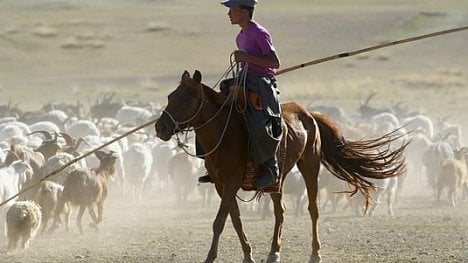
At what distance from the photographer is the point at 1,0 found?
2936 inches

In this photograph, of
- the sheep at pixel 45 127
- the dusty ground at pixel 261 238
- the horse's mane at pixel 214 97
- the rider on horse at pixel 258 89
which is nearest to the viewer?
the rider on horse at pixel 258 89

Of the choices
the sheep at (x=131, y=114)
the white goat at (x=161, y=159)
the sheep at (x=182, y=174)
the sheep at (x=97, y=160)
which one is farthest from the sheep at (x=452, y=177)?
the sheep at (x=131, y=114)

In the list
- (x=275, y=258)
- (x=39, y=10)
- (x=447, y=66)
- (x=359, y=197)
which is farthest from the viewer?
(x=39, y=10)

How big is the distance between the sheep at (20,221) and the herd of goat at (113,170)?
1cm

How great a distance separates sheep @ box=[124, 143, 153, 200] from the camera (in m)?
24.2

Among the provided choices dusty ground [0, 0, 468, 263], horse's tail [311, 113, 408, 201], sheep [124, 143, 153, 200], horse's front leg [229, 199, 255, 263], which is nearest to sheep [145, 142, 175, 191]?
dusty ground [0, 0, 468, 263]

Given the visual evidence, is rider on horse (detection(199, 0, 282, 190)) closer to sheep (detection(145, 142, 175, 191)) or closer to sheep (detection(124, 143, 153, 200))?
sheep (detection(124, 143, 153, 200))

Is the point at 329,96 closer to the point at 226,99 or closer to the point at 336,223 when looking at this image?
the point at 336,223

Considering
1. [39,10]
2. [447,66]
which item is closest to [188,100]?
[447,66]

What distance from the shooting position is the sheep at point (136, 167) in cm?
2419

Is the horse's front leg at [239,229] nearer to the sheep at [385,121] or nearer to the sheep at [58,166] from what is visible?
the sheep at [58,166]

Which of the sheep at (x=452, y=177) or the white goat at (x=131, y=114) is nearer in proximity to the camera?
the sheep at (x=452, y=177)

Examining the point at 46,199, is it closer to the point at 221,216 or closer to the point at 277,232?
the point at 277,232

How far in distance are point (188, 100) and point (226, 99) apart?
17.6 inches
